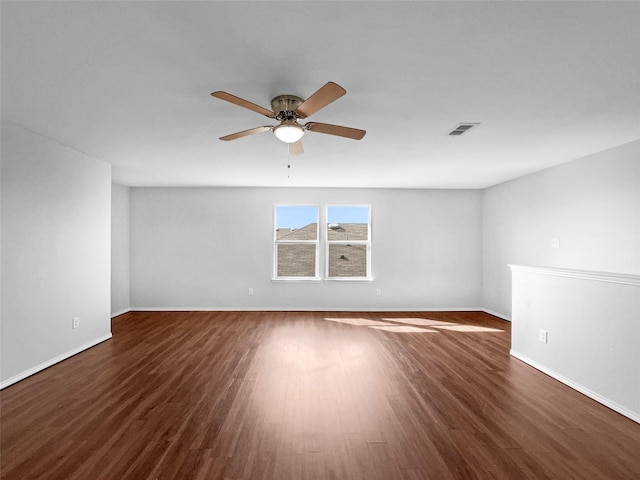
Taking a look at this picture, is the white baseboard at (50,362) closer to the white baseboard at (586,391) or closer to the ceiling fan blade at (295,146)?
the ceiling fan blade at (295,146)

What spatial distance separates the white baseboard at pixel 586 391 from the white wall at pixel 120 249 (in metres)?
6.39

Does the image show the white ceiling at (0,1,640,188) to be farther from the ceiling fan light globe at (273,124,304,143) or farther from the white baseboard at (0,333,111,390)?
the white baseboard at (0,333,111,390)

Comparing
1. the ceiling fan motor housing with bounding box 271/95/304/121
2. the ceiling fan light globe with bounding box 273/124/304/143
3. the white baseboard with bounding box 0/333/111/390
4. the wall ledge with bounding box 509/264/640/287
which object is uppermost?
the ceiling fan motor housing with bounding box 271/95/304/121

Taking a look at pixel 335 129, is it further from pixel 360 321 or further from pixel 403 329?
pixel 360 321

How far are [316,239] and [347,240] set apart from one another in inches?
24.3

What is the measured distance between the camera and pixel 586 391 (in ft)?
9.43

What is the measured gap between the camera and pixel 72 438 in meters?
2.18

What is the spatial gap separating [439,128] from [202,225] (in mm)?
4793

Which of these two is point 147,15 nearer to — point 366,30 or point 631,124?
point 366,30

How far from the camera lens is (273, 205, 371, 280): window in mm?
6441

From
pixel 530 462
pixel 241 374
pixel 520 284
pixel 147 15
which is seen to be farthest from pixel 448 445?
pixel 147 15

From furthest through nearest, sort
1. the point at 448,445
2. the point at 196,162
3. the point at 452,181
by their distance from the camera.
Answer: the point at 452,181 < the point at 196,162 < the point at 448,445

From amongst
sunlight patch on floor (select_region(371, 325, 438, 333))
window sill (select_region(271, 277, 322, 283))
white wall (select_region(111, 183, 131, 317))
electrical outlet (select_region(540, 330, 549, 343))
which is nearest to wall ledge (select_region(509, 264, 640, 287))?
electrical outlet (select_region(540, 330, 549, 343))

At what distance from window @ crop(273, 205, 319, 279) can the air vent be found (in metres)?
3.53
